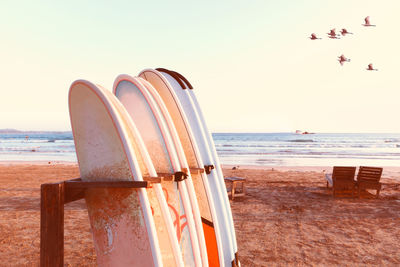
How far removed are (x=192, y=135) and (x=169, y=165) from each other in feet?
2.11

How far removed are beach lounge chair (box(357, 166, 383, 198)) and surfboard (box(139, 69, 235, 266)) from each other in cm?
832

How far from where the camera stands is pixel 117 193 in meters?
2.54

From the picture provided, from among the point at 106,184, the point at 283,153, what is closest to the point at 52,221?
the point at 106,184

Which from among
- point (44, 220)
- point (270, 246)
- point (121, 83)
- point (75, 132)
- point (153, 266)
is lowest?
point (270, 246)

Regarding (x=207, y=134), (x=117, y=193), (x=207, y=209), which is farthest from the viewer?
(x=207, y=134)

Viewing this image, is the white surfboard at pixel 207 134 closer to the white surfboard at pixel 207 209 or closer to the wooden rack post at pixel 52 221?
the white surfboard at pixel 207 209

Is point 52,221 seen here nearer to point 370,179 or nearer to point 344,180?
point 344,180

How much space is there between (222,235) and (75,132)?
2.13m

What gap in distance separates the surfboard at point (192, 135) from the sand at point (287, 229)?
183 centimetres

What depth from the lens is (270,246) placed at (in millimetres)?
5730

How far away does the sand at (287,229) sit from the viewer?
17.0 feet

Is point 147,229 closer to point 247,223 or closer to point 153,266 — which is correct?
point 153,266

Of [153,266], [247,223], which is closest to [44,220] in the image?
[153,266]

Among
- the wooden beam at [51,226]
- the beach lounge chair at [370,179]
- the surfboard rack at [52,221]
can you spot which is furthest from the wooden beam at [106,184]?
the beach lounge chair at [370,179]
